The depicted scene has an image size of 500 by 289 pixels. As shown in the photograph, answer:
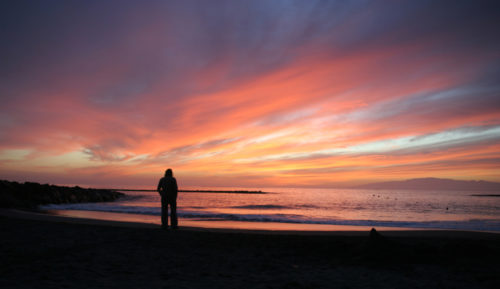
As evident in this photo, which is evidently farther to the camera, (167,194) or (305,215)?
(305,215)

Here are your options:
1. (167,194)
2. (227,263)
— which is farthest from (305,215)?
(227,263)

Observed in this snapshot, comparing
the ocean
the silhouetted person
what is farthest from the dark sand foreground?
the ocean

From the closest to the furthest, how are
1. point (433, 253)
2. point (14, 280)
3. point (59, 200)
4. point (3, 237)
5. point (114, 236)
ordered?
point (14, 280) → point (433, 253) → point (3, 237) → point (114, 236) → point (59, 200)

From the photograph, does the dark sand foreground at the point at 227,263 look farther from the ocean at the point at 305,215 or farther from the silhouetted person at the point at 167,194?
the ocean at the point at 305,215

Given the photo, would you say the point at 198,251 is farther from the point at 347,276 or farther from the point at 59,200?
the point at 59,200

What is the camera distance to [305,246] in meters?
8.98

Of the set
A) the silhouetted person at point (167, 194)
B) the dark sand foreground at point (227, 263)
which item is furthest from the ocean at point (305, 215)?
the dark sand foreground at point (227, 263)

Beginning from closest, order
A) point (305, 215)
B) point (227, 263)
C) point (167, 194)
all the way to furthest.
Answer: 1. point (227, 263)
2. point (167, 194)
3. point (305, 215)

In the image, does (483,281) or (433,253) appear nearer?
(483,281)

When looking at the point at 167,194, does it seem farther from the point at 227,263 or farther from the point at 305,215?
the point at 305,215

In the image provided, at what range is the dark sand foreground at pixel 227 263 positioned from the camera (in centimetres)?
519

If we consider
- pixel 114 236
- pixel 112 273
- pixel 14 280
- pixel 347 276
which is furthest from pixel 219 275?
pixel 114 236

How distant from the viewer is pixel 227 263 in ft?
22.5

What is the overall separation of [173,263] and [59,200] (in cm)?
3757
